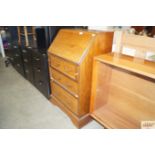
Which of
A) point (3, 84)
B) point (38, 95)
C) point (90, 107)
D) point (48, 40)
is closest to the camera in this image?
point (90, 107)

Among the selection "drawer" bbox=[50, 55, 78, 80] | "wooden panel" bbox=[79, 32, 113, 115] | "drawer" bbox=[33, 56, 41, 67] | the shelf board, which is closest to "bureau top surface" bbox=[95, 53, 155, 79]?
"wooden panel" bbox=[79, 32, 113, 115]

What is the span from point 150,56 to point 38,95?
Answer: 1.87 metres

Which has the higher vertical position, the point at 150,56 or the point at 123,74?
the point at 150,56

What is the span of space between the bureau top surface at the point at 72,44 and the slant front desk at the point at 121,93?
7.5 inches

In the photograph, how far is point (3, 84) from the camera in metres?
2.83

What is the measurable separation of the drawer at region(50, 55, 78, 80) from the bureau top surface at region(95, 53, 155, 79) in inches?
10.9

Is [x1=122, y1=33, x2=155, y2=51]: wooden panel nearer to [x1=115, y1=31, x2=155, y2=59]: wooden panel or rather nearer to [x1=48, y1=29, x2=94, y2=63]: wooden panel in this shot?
[x1=115, y1=31, x2=155, y2=59]: wooden panel

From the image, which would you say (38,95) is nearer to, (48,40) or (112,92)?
(48,40)

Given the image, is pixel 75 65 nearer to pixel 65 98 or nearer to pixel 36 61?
pixel 65 98

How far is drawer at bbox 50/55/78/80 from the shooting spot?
1.46 m

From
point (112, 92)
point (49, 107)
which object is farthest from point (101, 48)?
point (49, 107)

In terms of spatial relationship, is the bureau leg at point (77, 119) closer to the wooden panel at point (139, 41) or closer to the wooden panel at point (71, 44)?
the wooden panel at point (71, 44)

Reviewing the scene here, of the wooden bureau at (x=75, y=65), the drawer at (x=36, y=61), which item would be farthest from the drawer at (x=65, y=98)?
the drawer at (x=36, y=61)

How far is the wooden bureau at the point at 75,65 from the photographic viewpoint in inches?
54.9
